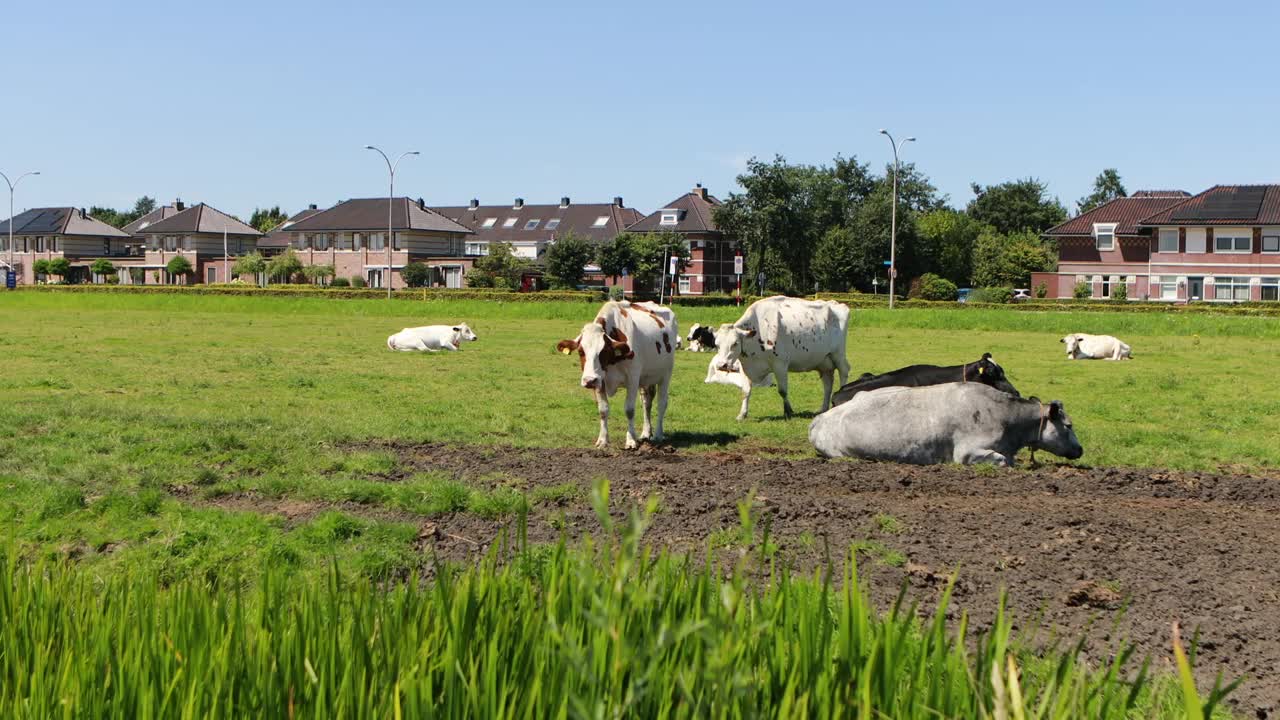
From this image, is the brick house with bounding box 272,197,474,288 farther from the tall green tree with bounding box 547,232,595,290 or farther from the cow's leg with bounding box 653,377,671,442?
the cow's leg with bounding box 653,377,671,442

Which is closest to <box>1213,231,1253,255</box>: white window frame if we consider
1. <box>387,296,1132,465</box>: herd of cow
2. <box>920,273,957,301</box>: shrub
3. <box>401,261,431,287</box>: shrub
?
<box>920,273,957,301</box>: shrub

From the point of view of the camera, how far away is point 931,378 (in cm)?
1628

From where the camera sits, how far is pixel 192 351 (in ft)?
100

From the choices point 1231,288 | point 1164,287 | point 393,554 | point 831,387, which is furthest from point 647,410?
point 1164,287

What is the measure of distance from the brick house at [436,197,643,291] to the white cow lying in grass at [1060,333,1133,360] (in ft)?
312

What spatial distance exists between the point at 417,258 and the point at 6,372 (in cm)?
9922

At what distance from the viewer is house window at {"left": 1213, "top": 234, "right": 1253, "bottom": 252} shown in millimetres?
85438

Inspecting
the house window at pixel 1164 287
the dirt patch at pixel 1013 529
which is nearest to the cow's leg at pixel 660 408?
the dirt patch at pixel 1013 529

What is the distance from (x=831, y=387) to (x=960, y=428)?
7.10 meters

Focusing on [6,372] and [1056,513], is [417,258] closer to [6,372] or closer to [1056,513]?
[6,372]

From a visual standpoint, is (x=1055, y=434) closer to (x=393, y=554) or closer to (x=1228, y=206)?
(x=393, y=554)

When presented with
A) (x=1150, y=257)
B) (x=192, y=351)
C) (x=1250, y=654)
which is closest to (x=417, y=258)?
(x=1150, y=257)

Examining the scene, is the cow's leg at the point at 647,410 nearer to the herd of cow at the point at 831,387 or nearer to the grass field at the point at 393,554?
the herd of cow at the point at 831,387

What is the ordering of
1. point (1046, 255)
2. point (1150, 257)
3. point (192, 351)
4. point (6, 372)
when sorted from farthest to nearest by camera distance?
point (1046, 255) < point (1150, 257) < point (192, 351) < point (6, 372)
